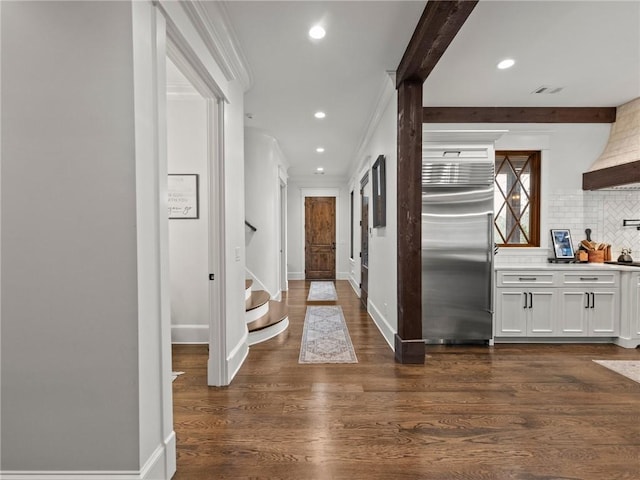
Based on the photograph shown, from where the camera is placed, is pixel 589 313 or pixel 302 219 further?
pixel 302 219

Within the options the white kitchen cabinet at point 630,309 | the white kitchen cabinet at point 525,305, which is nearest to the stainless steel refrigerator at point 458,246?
the white kitchen cabinet at point 525,305

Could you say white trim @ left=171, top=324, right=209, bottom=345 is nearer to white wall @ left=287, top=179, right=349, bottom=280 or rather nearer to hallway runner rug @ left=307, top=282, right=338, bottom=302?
hallway runner rug @ left=307, top=282, right=338, bottom=302

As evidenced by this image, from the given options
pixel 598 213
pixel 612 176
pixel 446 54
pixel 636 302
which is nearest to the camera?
pixel 446 54

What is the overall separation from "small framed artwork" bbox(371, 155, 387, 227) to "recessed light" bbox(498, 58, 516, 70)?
4.40 feet

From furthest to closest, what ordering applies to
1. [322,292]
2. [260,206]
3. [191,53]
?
1. [322,292]
2. [260,206]
3. [191,53]

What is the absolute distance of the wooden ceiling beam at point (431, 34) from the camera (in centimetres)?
183

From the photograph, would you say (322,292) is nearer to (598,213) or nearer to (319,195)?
(319,195)

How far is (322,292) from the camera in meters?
6.31

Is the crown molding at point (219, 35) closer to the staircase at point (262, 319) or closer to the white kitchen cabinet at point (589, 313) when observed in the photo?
the staircase at point (262, 319)

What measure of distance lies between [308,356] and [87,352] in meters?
2.04

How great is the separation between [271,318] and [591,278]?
11.5 ft

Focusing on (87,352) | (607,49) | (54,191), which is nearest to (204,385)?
(87,352)

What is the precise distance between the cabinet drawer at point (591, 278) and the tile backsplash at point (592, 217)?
45cm

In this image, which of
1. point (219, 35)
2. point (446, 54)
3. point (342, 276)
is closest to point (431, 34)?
→ point (446, 54)
